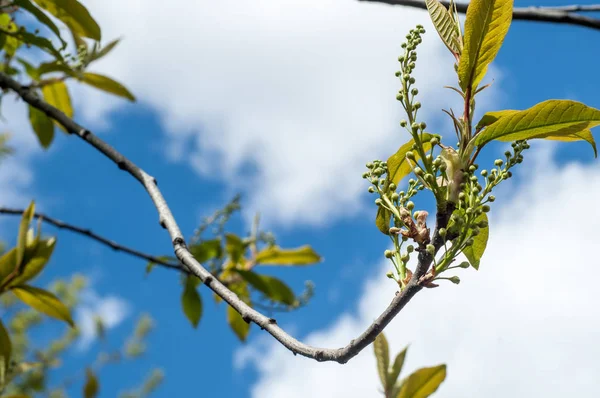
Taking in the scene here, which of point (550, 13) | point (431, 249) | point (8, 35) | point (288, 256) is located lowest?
point (431, 249)

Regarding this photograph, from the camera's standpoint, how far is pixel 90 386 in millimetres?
1467

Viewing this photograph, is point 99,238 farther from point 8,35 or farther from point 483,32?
point 483,32

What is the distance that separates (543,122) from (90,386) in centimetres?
118

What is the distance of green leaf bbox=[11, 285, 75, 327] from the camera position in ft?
5.25

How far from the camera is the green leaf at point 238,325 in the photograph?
253 cm

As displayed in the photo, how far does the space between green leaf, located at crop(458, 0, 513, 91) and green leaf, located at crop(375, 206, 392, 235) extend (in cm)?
23

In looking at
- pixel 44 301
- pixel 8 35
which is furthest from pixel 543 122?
pixel 8 35

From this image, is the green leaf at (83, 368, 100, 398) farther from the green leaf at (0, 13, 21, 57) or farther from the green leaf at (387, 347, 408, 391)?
the green leaf at (0, 13, 21, 57)

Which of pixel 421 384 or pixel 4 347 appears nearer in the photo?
pixel 421 384

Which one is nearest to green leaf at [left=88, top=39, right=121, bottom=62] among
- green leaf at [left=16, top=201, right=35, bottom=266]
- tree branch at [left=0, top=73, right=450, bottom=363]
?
tree branch at [left=0, top=73, right=450, bottom=363]

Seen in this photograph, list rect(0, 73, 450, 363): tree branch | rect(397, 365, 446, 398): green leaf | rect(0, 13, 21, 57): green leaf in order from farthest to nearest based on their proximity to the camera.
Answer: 1. rect(0, 13, 21, 57): green leaf
2. rect(397, 365, 446, 398): green leaf
3. rect(0, 73, 450, 363): tree branch

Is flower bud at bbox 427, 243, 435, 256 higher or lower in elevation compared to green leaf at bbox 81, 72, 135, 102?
lower

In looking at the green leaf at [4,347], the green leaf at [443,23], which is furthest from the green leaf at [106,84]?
the green leaf at [443,23]

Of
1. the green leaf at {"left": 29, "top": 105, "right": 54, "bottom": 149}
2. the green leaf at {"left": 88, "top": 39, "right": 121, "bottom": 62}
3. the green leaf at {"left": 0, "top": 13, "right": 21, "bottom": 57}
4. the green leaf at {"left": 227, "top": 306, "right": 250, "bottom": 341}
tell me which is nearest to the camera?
the green leaf at {"left": 0, "top": 13, "right": 21, "bottom": 57}
